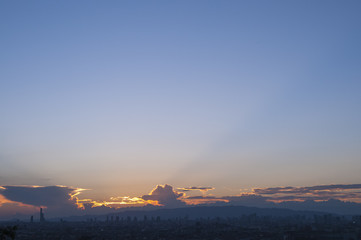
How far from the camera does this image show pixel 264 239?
15475cm

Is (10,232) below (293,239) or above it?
above

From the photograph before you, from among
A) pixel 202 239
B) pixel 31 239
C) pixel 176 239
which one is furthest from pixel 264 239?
pixel 31 239

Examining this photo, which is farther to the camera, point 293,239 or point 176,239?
point 176,239

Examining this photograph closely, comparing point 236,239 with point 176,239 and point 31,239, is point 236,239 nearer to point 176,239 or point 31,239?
point 176,239

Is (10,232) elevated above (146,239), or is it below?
above

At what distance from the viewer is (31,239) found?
17288cm

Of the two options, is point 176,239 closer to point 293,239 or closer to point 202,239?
point 202,239

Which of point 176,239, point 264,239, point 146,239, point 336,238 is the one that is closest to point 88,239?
point 146,239

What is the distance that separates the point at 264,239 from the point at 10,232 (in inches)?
5531

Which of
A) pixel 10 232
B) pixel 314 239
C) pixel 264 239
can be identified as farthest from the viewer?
pixel 264 239

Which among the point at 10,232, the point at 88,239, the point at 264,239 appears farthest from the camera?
the point at 88,239

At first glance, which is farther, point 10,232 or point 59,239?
point 59,239

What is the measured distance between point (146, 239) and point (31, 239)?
56.9 m

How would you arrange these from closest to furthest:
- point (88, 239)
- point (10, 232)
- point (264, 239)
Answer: point (10, 232), point (264, 239), point (88, 239)
